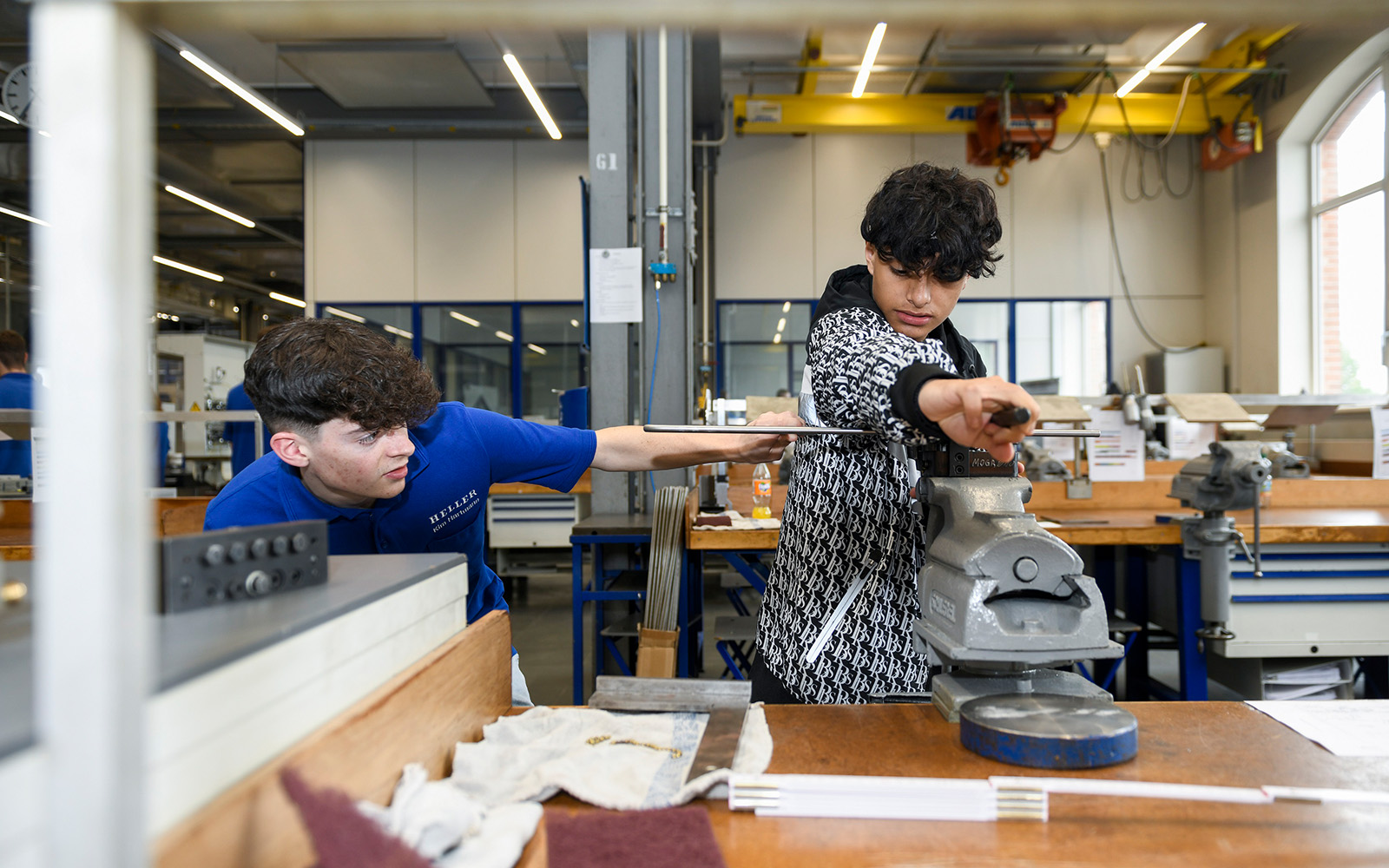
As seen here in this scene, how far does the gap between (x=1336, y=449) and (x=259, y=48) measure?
27.6ft

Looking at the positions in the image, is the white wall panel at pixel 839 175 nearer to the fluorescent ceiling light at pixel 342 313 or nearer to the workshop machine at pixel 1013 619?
the fluorescent ceiling light at pixel 342 313

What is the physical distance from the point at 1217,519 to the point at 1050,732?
195 centimetres

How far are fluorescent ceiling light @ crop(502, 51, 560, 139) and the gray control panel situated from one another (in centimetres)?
431

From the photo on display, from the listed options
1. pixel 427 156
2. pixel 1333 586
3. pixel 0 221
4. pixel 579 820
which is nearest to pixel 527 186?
pixel 427 156

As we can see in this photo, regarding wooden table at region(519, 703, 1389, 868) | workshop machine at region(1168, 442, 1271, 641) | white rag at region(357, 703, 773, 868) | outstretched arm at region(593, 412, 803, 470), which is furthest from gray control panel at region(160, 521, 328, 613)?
workshop machine at region(1168, 442, 1271, 641)

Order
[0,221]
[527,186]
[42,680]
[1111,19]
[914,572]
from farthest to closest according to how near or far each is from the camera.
→ [0,221] < [527,186] < [914,572] < [1111,19] < [42,680]

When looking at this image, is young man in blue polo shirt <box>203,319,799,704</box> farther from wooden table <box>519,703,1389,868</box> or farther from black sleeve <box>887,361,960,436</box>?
wooden table <box>519,703,1389,868</box>

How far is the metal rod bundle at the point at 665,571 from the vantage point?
8.66ft

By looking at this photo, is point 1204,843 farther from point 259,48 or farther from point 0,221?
point 0,221

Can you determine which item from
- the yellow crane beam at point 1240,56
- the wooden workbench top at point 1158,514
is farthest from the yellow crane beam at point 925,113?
the wooden workbench top at point 1158,514

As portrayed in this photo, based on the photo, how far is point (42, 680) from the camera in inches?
14.5

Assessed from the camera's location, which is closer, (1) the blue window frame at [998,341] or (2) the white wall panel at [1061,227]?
(2) the white wall panel at [1061,227]

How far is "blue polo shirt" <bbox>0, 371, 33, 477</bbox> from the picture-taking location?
11.2 feet

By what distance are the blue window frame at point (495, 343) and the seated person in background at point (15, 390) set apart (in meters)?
3.51
